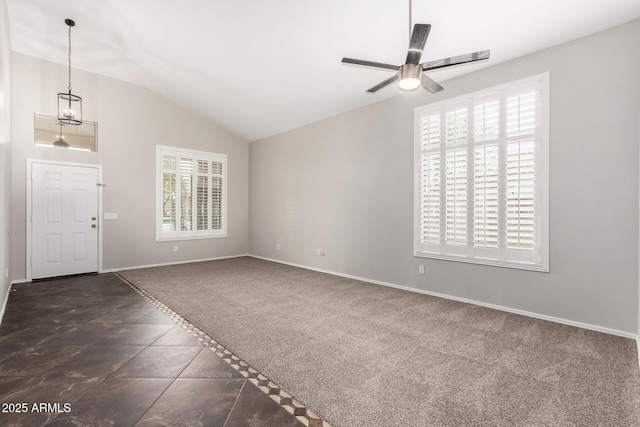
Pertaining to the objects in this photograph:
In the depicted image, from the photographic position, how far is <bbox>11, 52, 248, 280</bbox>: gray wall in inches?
205

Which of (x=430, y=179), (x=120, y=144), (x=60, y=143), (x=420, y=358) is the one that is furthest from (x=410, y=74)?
(x=120, y=144)

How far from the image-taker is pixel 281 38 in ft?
13.4

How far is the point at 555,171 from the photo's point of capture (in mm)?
3461

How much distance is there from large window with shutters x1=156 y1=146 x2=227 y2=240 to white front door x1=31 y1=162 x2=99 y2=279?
1.22 metres

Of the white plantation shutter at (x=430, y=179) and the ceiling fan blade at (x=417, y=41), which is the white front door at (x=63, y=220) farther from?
the ceiling fan blade at (x=417, y=41)

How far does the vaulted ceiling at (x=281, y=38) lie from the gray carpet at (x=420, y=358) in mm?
3227

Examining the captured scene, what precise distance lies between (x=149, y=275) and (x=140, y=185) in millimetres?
2003

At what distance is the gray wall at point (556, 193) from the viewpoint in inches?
121

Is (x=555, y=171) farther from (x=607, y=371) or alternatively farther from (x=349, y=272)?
(x=349, y=272)

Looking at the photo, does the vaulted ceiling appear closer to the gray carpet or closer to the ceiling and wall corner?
the ceiling and wall corner

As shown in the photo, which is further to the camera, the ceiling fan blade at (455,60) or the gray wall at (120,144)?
→ the gray wall at (120,144)

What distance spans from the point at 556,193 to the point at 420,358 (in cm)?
251

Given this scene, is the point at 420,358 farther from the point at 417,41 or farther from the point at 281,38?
the point at 281,38

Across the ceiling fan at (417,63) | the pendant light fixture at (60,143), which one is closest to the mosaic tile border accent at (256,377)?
the ceiling fan at (417,63)
